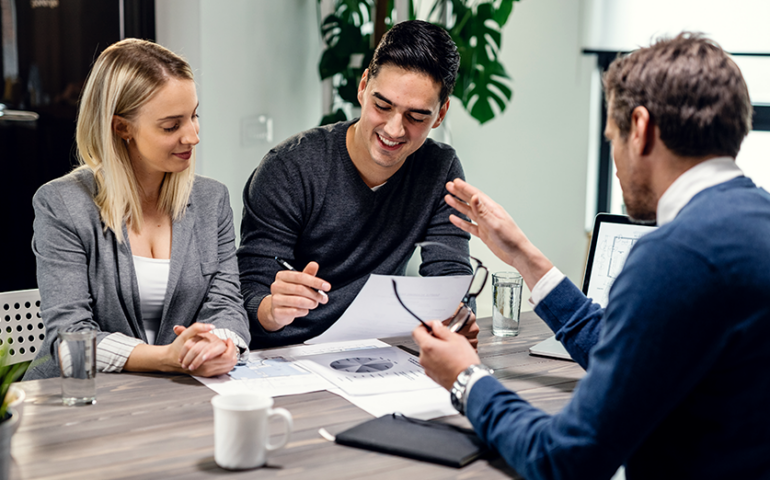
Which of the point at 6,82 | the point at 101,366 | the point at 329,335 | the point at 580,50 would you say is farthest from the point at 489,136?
the point at 101,366

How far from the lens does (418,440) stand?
100 centimetres

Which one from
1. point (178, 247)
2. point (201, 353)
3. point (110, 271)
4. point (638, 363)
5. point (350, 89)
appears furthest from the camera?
point (350, 89)

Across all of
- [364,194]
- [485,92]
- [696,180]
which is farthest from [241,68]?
[696,180]

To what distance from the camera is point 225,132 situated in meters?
3.06

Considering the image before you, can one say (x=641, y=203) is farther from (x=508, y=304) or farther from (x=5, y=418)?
(x=5, y=418)

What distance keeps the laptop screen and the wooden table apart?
340 millimetres

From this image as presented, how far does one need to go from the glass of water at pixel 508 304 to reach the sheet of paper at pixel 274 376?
39 centimetres

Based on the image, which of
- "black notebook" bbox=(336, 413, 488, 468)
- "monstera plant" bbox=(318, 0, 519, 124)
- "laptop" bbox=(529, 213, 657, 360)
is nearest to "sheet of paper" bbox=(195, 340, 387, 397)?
"black notebook" bbox=(336, 413, 488, 468)

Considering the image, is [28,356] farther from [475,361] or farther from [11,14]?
[11,14]

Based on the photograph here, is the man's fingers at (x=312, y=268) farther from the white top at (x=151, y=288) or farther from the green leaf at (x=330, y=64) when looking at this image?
the green leaf at (x=330, y=64)

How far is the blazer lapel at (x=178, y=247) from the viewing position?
1.56m

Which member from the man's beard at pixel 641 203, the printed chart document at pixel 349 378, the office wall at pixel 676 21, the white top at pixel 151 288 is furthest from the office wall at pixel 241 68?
the man's beard at pixel 641 203

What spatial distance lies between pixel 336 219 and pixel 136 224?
0.52m

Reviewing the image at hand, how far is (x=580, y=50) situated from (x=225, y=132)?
2.14 m
